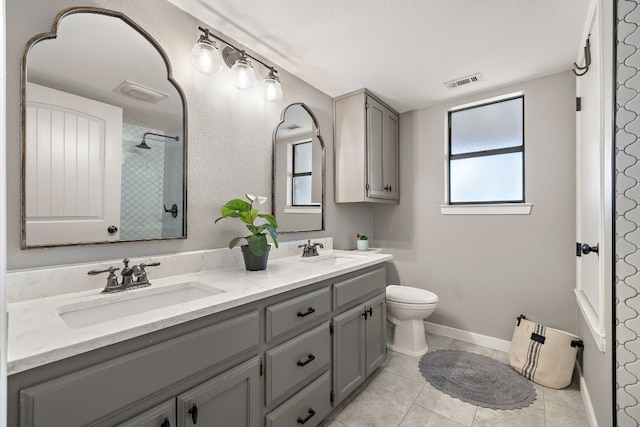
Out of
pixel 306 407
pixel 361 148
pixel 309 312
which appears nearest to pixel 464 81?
pixel 361 148

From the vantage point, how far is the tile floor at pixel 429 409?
161 cm

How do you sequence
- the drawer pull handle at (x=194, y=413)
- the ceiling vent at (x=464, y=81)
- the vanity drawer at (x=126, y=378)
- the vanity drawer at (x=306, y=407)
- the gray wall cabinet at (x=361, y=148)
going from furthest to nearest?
the gray wall cabinet at (x=361, y=148)
the ceiling vent at (x=464, y=81)
the vanity drawer at (x=306, y=407)
the drawer pull handle at (x=194, y=413)
the vanity drawer at (x=126, y=378)

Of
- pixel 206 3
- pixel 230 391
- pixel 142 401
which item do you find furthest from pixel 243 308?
pixel 206 3

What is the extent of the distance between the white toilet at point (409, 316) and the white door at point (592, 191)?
3.23ft

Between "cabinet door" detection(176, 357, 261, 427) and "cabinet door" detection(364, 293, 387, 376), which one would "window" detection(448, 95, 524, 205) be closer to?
"cabinet door" detection(364, 293, 387, 376)

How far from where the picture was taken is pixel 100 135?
124 cm

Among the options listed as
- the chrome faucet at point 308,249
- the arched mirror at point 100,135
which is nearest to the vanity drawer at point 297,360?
the chrome faucet at point 308,249

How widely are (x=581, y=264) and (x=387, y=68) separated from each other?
6.59 ft

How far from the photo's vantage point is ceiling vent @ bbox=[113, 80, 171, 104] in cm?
133

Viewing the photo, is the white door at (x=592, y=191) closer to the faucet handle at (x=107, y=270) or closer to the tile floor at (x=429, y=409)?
the tile floor at (x=429, y=409)

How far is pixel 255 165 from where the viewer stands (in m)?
1.92

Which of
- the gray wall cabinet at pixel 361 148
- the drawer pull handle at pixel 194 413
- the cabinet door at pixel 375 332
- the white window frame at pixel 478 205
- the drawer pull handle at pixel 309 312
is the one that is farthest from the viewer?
the gray wall cabinet at pixel 361 148

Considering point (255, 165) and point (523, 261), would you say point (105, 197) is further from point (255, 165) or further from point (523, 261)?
point (523, 261)

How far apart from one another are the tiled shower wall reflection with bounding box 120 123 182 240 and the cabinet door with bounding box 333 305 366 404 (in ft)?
3.54
